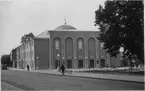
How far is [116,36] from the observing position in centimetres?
2925

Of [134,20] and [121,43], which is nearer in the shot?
[134,20]

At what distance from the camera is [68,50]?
3004 inches

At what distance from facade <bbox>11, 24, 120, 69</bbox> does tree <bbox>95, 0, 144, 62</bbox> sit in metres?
43.1

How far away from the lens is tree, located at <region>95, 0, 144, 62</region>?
1089 inches

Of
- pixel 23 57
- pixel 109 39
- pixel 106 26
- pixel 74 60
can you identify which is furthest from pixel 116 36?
pixel 23 57

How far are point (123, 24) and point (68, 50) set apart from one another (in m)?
48.3

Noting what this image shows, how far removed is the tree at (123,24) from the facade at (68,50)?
4314cm

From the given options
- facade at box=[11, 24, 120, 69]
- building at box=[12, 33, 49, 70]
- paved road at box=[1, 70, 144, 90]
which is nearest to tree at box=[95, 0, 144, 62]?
paved road at box=[1, 70, 144, 90]

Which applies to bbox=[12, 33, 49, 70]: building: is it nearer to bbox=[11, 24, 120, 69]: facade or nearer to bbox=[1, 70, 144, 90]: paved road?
bbox=[11, 24, 120, 69]: facade

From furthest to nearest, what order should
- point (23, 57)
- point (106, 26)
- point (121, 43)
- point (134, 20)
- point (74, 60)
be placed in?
point (23, 57), point (74, 60), point (106, 26), point (121, 43), point (134, 20)

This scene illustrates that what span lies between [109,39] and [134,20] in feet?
12.2

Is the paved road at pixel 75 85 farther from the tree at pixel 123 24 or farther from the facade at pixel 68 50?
the facade at pixel 68 50

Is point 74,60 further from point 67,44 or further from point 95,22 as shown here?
point 95,22

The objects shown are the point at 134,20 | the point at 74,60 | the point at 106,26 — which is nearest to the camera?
the point at 134,20
